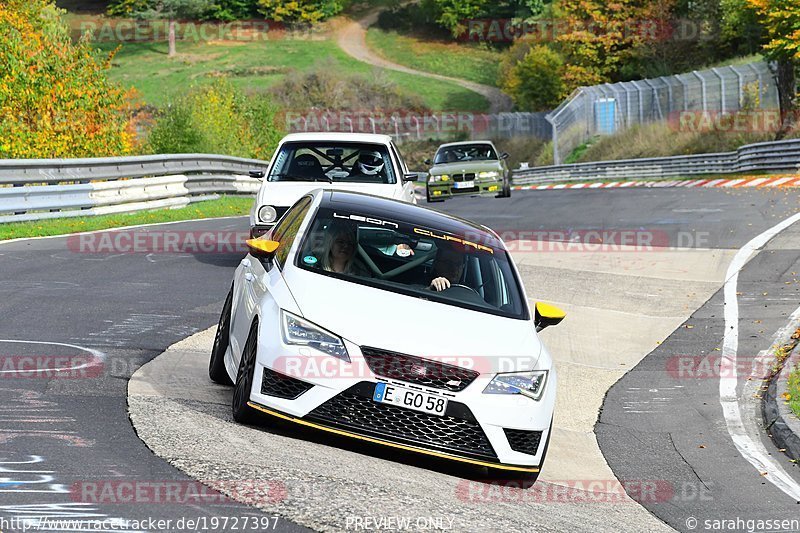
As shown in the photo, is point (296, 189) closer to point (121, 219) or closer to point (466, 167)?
point (121, 219)

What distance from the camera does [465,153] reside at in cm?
3272

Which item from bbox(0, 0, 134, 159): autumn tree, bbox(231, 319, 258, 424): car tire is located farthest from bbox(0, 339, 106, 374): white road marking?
bbox(0, 0, 134, 159): autumn tree

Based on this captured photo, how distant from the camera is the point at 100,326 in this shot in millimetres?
11031

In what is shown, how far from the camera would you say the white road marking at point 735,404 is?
8.29 m

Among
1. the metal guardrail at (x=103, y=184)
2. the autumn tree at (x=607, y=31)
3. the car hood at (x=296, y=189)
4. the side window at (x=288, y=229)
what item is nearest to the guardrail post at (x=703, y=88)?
the metal guardrail at (x=103, y=184)

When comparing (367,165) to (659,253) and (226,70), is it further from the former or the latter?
(226,70)

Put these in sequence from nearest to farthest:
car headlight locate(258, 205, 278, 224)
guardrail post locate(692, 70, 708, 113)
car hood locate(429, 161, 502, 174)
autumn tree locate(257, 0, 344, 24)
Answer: car headlight locate(258, 205, 278, 224), car hood locate(429, 161, 502, 174), guardrail post locate(692, 70, 708, 113), autumn tree locate(257, 0, 344, 24)

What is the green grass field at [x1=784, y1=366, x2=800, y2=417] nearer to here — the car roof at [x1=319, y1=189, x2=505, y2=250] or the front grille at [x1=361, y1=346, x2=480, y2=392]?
the car roof at [x1=319, y1=189, x2=505, y2=250]

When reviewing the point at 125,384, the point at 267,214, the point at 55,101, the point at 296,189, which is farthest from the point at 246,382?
the point at 55,101

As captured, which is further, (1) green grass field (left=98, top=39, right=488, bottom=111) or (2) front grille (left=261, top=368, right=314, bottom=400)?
(1) green grass field (left=98, top=39, right=488, bottom=111)

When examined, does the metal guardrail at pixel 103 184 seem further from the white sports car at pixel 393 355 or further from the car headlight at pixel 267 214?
the white sports car at pixel 393 355

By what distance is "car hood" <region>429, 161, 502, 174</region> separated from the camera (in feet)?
104

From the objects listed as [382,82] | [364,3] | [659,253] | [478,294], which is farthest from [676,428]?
[364,3]

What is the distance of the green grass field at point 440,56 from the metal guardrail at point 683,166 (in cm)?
5817
